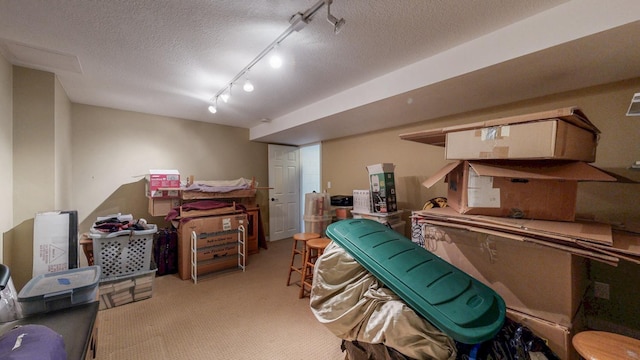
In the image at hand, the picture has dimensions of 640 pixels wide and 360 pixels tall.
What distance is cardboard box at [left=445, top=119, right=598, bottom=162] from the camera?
1.18 metres

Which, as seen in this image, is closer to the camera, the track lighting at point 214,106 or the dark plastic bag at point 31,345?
the dark plastic bag at point 31,345

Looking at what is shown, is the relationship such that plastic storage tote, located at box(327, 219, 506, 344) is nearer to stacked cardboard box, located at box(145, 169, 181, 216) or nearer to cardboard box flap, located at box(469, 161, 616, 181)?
cardboard box flap, located at box(469, 161, 616, 181)

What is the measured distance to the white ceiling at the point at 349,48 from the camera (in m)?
1.48

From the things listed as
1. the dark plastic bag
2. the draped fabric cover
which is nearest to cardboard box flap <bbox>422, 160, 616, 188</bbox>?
the draped fabric cover

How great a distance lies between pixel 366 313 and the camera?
1311 mm

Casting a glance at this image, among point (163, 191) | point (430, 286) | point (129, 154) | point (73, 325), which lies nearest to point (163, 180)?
point (163, 191)

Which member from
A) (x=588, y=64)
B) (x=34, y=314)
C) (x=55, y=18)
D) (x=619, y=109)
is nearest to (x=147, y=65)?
(x=55, y=18)

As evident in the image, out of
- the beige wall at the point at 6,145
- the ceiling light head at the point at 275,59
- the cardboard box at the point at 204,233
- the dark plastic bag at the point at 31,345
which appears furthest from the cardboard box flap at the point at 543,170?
the beige wall at the point at 6,145

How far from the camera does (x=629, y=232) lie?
133cm

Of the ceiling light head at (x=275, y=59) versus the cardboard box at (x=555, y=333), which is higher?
the ceiling light head at (x=275, y=59)

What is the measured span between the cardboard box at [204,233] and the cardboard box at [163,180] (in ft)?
Result: 2.21

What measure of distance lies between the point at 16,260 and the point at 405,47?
13.3ft

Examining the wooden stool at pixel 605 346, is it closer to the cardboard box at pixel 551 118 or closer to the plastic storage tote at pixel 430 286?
the plastic storage tote at pixel 430 286

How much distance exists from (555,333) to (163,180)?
14.3 ft
